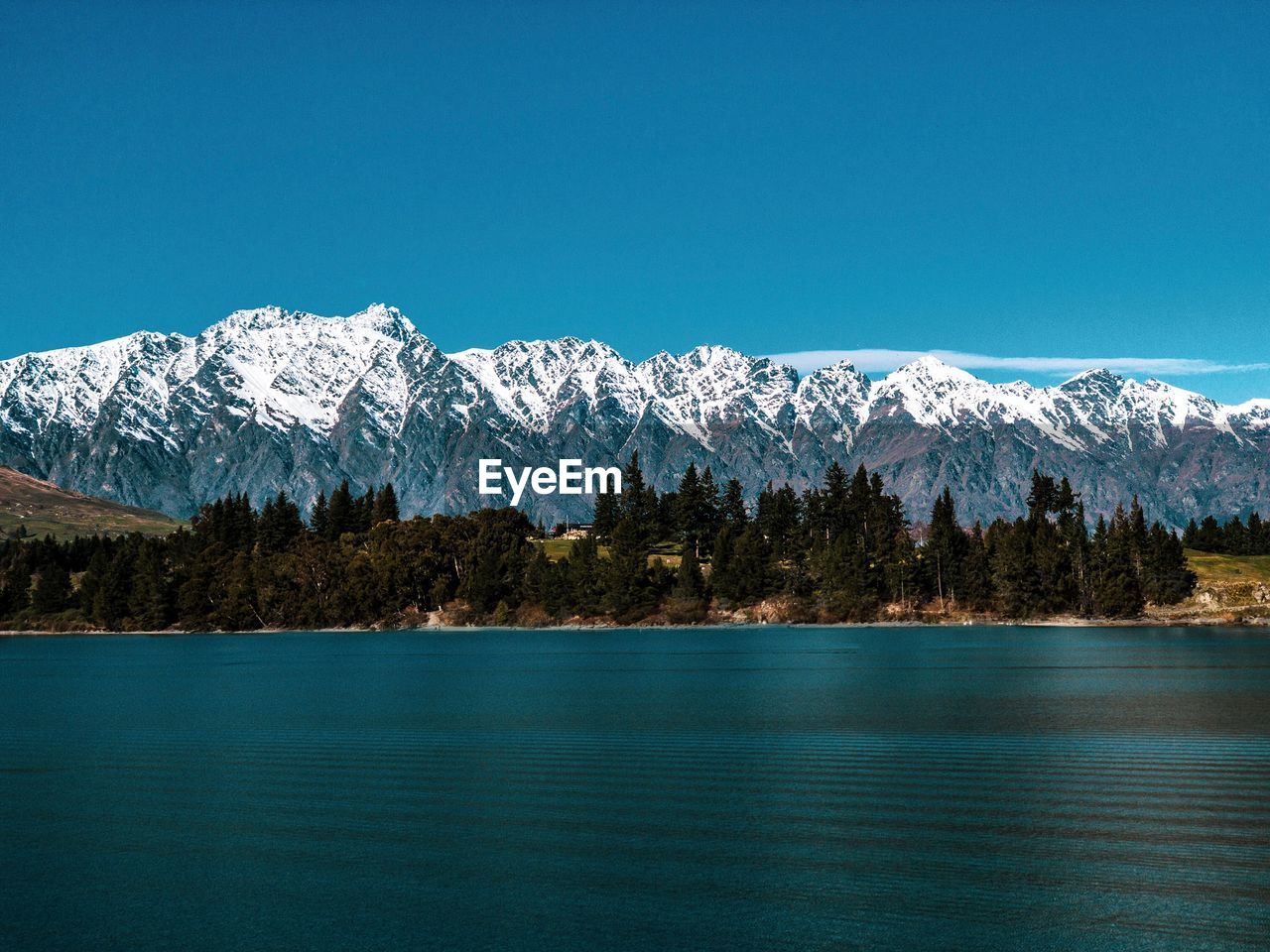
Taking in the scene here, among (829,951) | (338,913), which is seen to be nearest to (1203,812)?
Result: (829,951)

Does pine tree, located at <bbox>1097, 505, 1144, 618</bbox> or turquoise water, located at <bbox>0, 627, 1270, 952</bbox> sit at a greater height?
pine tree, located at <bbox>1097, 505, 1144, 618</bbox>

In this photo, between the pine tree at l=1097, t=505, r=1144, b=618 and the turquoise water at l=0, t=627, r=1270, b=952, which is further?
the pine tree at l=1097, t=505, r=1144, b=618

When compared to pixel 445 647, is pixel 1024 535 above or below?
above

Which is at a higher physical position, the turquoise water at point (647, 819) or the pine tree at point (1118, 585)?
the pine tree at point (1118, 585)

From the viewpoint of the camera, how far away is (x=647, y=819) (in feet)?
120

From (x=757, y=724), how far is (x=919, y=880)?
33.6 metres

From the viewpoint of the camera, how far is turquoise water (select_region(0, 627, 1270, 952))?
2544cm

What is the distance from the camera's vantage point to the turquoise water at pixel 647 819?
2544cm

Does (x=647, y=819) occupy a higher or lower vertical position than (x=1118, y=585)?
lower

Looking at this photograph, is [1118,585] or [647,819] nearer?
[647,819]

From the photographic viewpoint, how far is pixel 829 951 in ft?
76.4

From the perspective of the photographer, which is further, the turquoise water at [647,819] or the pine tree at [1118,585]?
the pine tree at [1118,585]

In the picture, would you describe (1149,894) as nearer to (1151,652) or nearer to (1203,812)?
(1203,812)

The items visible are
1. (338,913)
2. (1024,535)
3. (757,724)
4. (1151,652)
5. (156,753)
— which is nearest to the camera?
(338,913)
